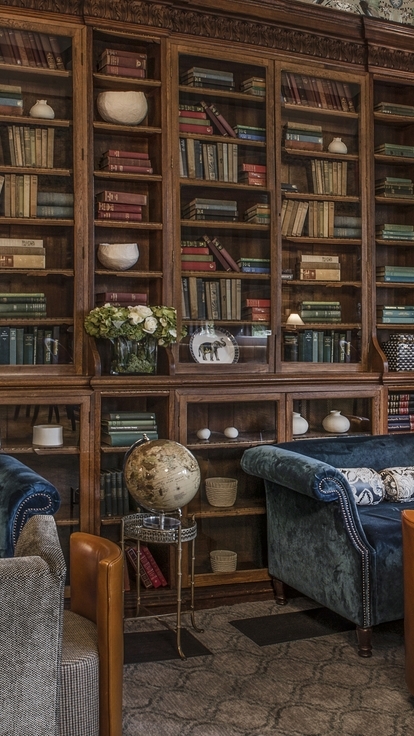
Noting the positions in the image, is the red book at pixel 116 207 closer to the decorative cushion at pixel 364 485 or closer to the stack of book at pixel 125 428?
the stack of book at pixel 125 428

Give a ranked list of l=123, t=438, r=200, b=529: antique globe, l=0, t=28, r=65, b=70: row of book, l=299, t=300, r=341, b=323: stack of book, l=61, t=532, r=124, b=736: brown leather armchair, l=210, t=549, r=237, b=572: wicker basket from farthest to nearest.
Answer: l=299, t=300, r=341, b=323: stack of book < l=210, t=549, r=237, b=572: wicker basket < l=0, t=28, r=65, b=70: row of book < l=123, t=438, r=200, b=529: antique globe < l=61, t=532, r=124, b=736: brown leather armchair

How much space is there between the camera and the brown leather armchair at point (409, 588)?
2.94m

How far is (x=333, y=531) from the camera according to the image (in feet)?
12.1

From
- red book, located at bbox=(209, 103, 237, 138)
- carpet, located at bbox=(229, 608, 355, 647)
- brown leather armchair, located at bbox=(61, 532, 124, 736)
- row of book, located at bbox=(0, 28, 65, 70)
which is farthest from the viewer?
red book, located at bbox=(209, 103, 237, 138)

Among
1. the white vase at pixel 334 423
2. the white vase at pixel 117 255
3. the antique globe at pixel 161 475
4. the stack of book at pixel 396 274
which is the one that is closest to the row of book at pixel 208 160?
the white vase at pixel 117 255

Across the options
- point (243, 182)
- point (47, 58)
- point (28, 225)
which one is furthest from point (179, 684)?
point (47, 58)

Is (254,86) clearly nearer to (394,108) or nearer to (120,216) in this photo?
(394,108)

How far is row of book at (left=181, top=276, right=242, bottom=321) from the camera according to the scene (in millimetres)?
4477

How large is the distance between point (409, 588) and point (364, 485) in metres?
1.21

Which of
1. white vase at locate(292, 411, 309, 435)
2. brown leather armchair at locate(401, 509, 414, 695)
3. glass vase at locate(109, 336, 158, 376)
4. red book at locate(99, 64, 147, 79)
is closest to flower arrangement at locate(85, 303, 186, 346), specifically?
glass vase at locate(109, 336, 158, 376)

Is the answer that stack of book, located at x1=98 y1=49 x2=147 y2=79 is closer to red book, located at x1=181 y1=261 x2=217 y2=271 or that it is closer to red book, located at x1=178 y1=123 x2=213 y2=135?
red book, located at x1=178 y1=123 x2=213 y2=135

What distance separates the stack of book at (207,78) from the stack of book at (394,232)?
127cm

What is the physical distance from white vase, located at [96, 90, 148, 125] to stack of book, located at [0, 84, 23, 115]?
16.6 inches

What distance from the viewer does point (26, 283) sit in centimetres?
419
